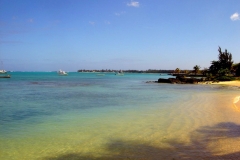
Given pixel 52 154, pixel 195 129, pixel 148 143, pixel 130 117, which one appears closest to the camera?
pixel 52 154

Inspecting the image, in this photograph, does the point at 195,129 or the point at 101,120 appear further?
the point at 101,120

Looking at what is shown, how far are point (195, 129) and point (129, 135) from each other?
3072mm

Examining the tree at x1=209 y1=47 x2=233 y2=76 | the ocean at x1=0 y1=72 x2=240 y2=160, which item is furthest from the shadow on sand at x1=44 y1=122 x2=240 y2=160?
the tree at x1=209 y1=47 x2=233 y2=76

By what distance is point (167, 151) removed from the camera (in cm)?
727

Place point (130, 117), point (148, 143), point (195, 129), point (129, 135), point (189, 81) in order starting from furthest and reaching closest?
point (189, 81) < point (130, 117) < point (195, 129) < point (129, 135) < point (148, 143)

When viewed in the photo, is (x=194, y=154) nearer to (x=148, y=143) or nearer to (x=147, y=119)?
(x=148, y=143)

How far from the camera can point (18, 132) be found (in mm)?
9609

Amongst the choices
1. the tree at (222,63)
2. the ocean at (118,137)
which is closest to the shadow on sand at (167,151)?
the ocean at (118,137)

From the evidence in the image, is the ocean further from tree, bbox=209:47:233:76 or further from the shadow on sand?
tree, bbox=209:47:233:76

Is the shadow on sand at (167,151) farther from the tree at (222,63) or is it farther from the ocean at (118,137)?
the tree at (222,63)

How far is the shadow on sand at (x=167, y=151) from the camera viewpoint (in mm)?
6773

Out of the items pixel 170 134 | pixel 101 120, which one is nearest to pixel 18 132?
pixel 101 120

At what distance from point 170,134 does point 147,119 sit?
10.1 feet

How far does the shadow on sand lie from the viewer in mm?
6773
